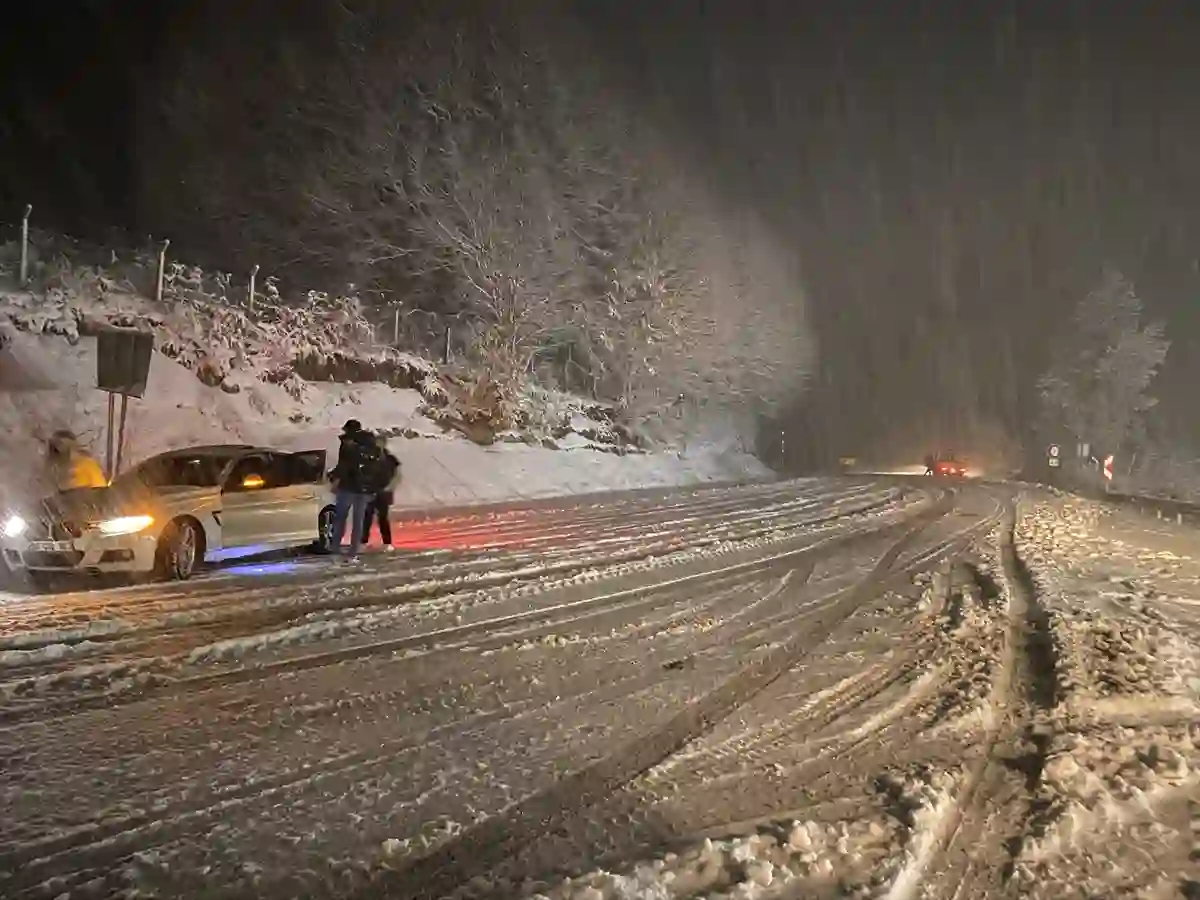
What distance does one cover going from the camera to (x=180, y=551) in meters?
11.6

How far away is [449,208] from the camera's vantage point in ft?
96.3

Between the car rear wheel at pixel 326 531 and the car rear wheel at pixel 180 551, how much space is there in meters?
2.31

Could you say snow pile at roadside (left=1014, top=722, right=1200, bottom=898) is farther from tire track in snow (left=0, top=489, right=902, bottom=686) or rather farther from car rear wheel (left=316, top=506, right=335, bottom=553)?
car rear wheel (left=316, top=506, right=335, bottom=553)

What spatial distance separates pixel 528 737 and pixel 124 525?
6.80 meters

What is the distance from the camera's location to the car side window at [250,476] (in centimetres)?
1262

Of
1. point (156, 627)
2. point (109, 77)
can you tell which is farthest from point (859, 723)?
point (109, 77)

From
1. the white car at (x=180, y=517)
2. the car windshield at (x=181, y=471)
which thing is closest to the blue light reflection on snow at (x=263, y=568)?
the white car at (x=180, y=517)

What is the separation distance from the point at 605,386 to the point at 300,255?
1471 cm

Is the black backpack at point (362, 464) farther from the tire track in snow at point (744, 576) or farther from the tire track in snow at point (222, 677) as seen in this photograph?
the tire track in snow at point (744, 576)

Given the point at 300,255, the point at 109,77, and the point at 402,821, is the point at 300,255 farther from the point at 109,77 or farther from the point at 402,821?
the point at 402,821

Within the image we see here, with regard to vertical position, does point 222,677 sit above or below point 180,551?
below

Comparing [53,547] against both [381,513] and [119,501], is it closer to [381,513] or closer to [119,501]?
[119,501]

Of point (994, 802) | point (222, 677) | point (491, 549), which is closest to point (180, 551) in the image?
point (491, 549)

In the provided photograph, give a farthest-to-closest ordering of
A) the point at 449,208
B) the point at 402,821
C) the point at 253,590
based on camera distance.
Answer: the point at 449,208 < the point at 253,590 < the point at 402,821
